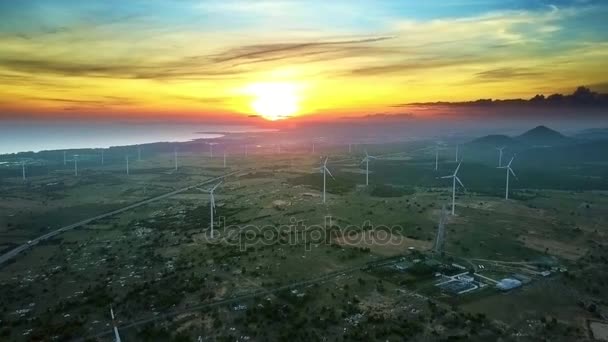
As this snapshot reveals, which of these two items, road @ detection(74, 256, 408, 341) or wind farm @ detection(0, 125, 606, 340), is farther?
wind farm @ detection(0, 125, 606, 340)

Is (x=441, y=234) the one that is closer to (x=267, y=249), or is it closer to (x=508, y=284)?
(x=508, y=284)

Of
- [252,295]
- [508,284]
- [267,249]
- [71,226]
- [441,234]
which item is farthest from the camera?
[71,226]

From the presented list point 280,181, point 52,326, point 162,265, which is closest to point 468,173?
point 280,181

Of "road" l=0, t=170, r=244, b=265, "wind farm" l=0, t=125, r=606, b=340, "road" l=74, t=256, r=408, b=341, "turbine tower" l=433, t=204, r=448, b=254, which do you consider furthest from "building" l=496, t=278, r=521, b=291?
"road" l=0, t=170, r=244, b=265

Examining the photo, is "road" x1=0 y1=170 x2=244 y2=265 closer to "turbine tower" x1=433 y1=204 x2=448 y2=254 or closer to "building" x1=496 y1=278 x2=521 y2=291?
"turbine tower" x1=433 y1=204 x2=448 y2=254

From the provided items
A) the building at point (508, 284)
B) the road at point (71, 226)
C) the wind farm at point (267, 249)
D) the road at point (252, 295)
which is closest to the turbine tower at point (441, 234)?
the wind farm at point (267, 249)

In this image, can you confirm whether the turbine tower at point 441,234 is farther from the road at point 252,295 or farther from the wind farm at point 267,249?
the road at point 252,295

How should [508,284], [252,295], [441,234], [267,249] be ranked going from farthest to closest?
1. [441,234]
2. [267,249]
3. [508,284]
4. [252,295]

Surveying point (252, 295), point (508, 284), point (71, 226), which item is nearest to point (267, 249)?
point (252, 295)
